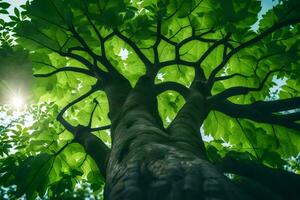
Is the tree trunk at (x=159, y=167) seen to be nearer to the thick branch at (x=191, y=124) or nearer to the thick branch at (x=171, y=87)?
the thick branch at (x=191, y=124)

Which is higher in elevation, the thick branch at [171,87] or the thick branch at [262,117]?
the thick branch at [171,87]

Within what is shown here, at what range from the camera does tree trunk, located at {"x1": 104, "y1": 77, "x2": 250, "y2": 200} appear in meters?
1.80

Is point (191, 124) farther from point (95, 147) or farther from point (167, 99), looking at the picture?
point (167, 99)

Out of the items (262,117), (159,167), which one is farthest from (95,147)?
(262,117)

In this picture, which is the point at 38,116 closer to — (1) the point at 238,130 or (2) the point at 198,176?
(1) the point at 238,130

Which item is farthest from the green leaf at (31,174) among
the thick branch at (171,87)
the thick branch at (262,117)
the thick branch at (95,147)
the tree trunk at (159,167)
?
the thick branch at (262,117)

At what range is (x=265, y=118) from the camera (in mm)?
4324

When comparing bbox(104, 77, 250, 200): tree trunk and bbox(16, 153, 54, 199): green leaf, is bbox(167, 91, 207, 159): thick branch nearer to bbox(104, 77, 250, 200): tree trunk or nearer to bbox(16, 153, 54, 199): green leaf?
bbox(104, 77, 250, 200): tree trunk

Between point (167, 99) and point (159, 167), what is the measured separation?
465 centimetres

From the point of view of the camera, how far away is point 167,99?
265 inches

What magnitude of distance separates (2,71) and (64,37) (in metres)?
1.07

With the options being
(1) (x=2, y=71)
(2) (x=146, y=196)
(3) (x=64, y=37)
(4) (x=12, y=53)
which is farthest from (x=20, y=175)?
(2) (x=146, y=196)

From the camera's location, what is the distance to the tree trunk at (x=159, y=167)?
1804 millimetres

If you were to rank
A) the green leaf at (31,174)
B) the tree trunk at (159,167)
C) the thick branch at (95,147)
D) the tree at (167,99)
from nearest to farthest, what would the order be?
the tree trunk at (159,167) < the tree at (167,99) < the thick branch at (95,147) < the green leaf at (31,174)
